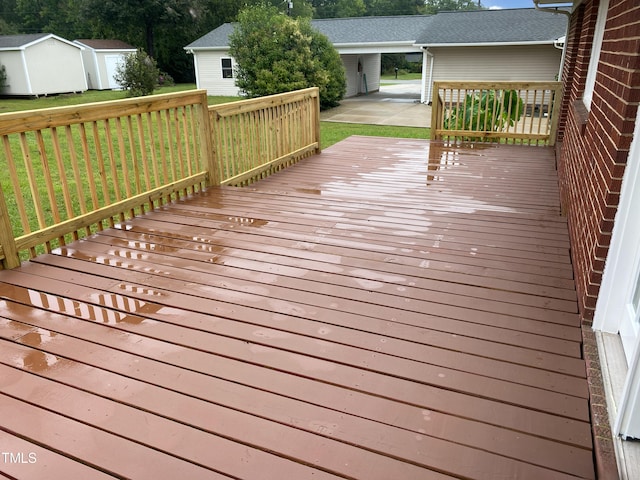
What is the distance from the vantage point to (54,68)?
68.7 feet

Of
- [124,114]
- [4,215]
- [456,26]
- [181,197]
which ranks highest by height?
[456,26]

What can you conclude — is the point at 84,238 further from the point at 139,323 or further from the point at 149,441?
the point at 149,441

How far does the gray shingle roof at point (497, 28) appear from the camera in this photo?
1465 cm

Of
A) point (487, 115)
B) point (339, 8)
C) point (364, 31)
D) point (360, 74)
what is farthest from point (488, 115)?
point (339, 8)

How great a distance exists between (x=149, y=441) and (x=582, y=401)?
5.09 ft

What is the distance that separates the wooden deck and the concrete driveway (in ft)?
31.4

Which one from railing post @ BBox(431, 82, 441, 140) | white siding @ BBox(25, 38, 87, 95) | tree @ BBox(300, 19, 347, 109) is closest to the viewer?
railing post @ BBox(431, 82, 441, 140)

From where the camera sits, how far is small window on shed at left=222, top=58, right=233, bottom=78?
66.9 feet

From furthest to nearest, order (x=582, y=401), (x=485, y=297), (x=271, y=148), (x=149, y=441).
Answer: (x=271, y=148), (x=485, y=297), (x=582, y=401), (x=149, y=441)

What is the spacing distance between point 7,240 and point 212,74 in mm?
19490

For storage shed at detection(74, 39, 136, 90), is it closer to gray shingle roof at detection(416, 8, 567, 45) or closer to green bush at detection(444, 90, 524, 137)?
gray shingle roof at detection(416, 8, 567, 45)

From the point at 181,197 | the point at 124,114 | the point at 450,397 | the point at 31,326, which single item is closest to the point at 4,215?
the point at 31,326

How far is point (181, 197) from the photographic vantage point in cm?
447

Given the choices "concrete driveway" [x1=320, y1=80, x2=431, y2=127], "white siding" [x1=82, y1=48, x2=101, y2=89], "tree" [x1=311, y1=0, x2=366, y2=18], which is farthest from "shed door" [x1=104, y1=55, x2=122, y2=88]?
"tree" [x1=311, y1=0, x2=366, y2=18]
